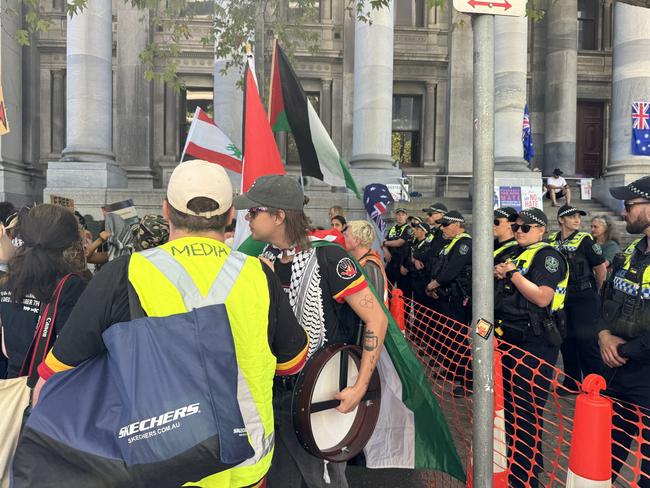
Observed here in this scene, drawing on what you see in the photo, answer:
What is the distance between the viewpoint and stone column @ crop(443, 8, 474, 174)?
18.8 meters

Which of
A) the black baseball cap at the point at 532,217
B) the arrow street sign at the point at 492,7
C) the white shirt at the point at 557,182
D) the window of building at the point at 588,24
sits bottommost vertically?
the black baseball cap at the point at 532,217

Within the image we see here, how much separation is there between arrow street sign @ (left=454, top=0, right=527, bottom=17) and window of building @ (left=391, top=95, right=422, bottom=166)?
59.8 feet

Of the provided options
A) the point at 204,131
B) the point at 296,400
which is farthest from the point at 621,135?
the point at 296,400

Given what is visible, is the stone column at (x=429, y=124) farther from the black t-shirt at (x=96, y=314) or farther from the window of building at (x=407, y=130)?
the black t-shirt at (x=96, y=314)

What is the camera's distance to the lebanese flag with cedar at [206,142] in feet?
19.6

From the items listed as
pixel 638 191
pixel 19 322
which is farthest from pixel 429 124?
pixel 19 322

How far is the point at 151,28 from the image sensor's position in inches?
691

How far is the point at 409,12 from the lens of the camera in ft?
64.7

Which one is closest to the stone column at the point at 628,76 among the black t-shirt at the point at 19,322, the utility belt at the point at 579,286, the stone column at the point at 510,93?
the stone column at the point at 510,93

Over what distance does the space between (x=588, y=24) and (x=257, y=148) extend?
70.0 ft

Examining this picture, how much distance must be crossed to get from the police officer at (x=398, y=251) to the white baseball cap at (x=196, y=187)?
7506 millimetres

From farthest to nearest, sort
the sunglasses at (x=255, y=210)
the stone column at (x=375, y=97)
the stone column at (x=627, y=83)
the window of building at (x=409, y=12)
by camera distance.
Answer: the window of building at (x=409, y=12) → the stone column at (x=627, y=83) → the stone column at (x=375, y=97) → the sunglasses at (x=255, y=210)

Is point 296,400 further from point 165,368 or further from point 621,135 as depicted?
point 621,135

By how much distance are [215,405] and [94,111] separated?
14051 mm
